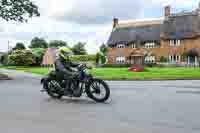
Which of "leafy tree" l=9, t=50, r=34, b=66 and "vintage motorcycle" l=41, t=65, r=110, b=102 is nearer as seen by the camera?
"vintage motorcycle" l=41, t=65, r=110, b=102

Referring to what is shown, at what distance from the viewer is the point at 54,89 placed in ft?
39.8

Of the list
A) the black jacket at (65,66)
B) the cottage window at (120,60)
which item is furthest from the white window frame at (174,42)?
the black jacket at (65,66)

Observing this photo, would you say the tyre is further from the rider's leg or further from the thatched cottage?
the thatched cottage

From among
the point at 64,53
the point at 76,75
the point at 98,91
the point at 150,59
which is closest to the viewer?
the point at 98,91

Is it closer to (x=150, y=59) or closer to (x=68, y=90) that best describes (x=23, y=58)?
(x=150, y=59)

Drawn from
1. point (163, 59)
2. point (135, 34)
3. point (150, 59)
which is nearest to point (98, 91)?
point (163, 59)

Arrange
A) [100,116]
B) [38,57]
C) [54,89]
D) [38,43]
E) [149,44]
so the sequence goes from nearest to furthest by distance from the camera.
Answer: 1. [100,116]
2. [54,89]
3. [149,44]
4. [38,57]
5. [38,43]

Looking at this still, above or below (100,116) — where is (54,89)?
above

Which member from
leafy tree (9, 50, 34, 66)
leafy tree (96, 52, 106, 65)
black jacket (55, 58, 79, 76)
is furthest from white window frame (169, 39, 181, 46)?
black jacket (55, 58, 79, 76)

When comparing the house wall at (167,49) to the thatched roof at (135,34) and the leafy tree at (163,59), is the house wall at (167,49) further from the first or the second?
the thatched roof at (135,34)

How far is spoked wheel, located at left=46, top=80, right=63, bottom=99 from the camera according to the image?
11970 millimetres

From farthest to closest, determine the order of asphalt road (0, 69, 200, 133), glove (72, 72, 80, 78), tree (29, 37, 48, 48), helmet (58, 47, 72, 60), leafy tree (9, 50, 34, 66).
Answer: tree (29, 37, 48, 48)
leafy tree (9, 50, 34, 66)
helmet (58, 47, 72, 60)
glove (72, 72, 80, 78)
asphalt road (0, 69, 200, 133)

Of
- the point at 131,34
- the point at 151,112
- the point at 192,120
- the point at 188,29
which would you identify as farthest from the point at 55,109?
the point at 131,34

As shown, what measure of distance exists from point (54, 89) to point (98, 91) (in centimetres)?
179
